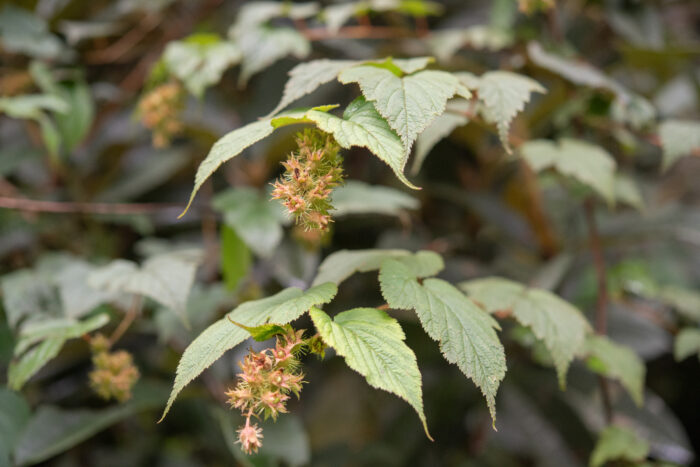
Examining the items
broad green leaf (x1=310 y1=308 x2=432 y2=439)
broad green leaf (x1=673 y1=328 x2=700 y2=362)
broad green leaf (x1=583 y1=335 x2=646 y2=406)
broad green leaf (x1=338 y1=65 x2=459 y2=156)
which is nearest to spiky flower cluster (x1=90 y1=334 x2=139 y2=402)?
broad green leaf (x1=310 y1=308 x2=432 y2=439)

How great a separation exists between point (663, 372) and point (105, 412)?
142 centimetres

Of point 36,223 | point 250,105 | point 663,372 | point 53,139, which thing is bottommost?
point 663,372

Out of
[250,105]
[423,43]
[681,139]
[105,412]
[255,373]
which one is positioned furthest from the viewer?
[250,105]

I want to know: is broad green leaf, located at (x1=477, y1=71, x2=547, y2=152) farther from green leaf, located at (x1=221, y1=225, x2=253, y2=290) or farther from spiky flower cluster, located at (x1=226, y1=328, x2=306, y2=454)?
green leaf, located at (x1=221, y1=225, x2=253, y2=290)

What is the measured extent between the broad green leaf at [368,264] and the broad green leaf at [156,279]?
0.20m

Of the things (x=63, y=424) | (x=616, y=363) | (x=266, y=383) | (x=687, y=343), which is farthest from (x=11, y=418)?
(x=687, y=343)

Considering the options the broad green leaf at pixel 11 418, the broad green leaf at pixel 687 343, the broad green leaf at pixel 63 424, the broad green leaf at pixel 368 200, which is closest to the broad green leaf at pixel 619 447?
the broad green leaf at pixel 687 343

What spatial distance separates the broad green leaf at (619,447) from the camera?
2.49ft

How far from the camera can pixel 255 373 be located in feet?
1.42

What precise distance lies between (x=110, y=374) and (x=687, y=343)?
33.7 inches

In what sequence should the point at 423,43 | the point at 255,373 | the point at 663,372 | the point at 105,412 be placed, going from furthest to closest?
the point at 663,372 → the point at 423,43 → the point at 105,412 → the point at 255,373

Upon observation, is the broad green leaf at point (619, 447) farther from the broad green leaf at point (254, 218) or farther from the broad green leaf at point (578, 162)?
the broad green leaf at point (254, 218)

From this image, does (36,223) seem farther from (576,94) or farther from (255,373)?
(576,94)

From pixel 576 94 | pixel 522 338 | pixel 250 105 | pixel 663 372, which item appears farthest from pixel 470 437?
pixel 250 105
